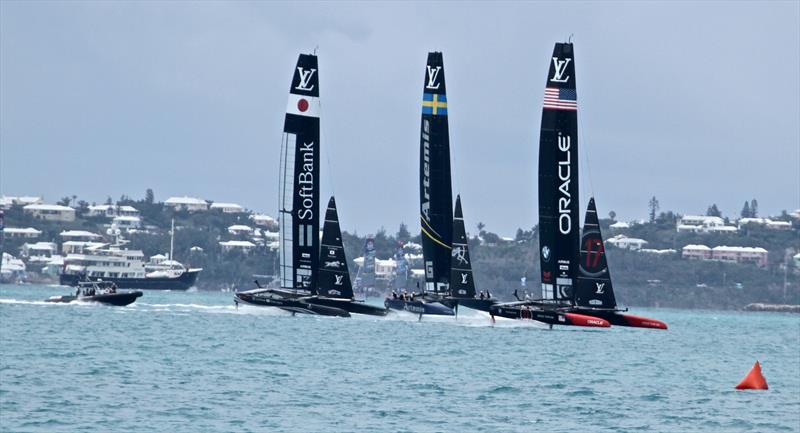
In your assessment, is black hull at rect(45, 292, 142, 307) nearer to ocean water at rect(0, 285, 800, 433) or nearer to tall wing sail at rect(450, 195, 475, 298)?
ocean water at rect(0, 285, 800, 433)

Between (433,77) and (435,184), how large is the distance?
5975 mm

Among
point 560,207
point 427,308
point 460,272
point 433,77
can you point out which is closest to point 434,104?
point 433,77

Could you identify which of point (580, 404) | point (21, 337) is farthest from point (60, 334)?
point (580, 404)

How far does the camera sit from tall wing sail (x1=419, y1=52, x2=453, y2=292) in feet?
300

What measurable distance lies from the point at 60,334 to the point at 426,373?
1967 centimetres

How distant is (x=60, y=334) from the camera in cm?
6525

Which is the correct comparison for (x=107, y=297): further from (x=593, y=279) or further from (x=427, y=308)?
(x=593, y=279)

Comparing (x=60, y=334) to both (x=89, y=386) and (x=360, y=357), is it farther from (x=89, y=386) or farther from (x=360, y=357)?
(x=89, y=386)

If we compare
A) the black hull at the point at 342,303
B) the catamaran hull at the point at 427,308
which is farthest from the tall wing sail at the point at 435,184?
the black hull at the point at 342,303

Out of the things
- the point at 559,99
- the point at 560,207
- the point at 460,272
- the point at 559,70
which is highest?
the point at 559,70

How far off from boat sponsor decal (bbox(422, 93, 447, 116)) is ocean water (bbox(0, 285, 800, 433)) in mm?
17938

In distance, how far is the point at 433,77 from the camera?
92.9 m

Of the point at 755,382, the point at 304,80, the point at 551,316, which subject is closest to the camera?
the point at 755,382

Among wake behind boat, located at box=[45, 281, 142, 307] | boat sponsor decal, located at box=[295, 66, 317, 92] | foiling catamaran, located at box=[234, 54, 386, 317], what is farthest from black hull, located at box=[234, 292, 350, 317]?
wake behind boat, located at box=[45, 281, 142, 307]
